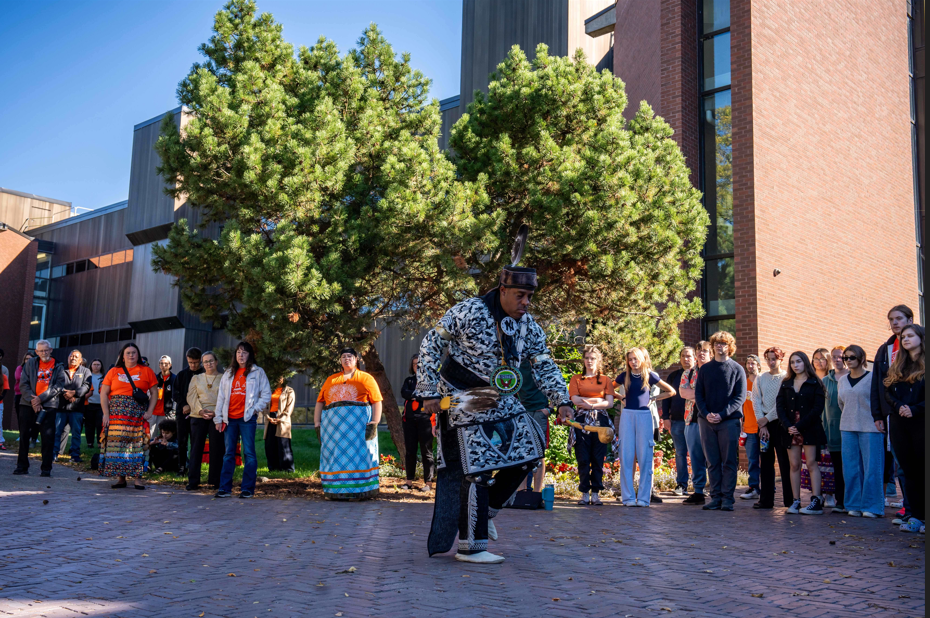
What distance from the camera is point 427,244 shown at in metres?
10.5

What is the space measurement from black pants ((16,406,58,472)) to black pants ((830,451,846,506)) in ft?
33.5

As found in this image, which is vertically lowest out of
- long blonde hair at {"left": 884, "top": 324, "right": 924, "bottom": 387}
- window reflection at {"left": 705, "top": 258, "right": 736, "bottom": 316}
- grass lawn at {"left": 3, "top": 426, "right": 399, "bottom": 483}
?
grass lawn at {"left": 3, "top": 426, "right": 399, "bottom": 483}

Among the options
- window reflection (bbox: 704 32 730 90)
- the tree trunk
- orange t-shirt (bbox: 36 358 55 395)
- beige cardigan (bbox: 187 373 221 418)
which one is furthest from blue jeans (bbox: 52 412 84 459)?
window reflection (bbox: 704 32 730 90)

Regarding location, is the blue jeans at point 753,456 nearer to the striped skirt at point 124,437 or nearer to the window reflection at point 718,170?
the window reflection at point 718,170

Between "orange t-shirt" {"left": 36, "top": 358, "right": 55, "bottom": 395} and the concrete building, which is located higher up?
the concrete building

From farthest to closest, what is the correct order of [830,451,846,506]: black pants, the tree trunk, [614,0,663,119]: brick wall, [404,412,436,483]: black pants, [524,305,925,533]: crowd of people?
[614,0,663,119]: brick wall → the tree trunk → [404,412,436,483]: black pants → [830,451,846,506]: black pants → [524,305,925,533]: crowd of people

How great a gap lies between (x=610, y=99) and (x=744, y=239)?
562 centimetres

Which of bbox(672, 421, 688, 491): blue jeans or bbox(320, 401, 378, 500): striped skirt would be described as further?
bbox(672, 421, 688, 491): blue jeans

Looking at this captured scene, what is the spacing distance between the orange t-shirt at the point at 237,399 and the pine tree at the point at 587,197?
11.5 ft

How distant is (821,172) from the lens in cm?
1753

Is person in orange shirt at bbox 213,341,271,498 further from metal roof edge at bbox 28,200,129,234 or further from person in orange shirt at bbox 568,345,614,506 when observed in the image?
metal roof edge at bbox 28,200,129,234

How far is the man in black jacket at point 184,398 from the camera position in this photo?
1155cm

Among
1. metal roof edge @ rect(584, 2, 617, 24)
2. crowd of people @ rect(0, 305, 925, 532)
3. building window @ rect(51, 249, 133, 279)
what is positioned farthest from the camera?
building window @ rect(51, 249, 133, 279)

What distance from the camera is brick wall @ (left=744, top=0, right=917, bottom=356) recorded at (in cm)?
1563
